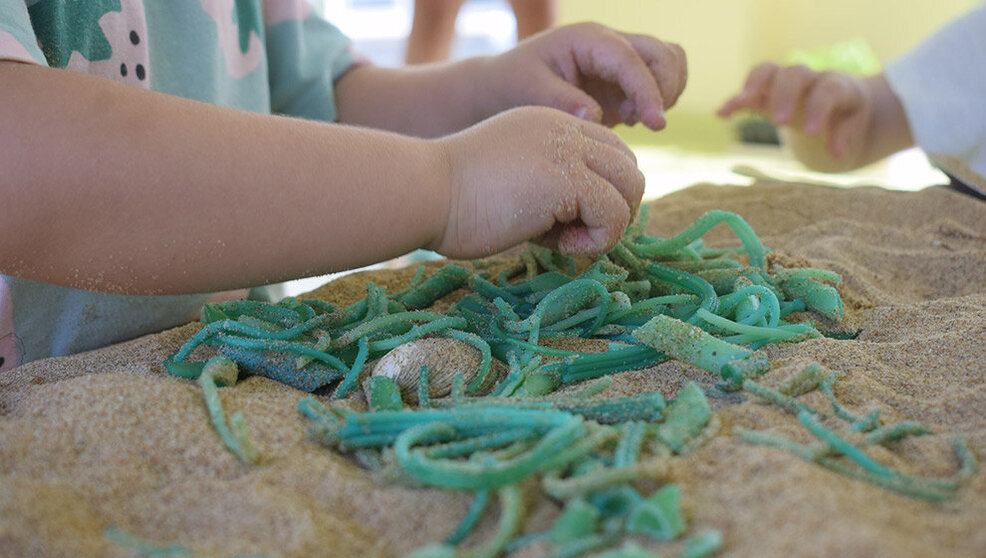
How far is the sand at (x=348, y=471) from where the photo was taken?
415mm

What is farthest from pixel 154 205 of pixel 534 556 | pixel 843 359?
pixel 843 359

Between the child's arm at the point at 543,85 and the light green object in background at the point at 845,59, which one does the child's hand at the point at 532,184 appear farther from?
the light green object in background at the point at 845,59

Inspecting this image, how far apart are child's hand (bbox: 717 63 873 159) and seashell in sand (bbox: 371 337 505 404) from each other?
0.90 meters

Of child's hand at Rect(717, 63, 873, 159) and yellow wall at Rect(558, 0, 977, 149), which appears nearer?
child's hand at Rect(717, 63, 873, 159)

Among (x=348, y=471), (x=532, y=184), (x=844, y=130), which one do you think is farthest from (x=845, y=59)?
(x=348, y=471)

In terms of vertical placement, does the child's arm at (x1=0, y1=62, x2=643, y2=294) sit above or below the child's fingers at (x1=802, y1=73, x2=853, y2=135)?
above

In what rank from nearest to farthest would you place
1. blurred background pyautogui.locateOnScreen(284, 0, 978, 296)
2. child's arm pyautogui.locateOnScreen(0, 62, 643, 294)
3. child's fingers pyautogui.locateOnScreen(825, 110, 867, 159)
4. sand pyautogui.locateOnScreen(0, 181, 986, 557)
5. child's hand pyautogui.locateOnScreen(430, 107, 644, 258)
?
1. sand pyautogui.locateOnScreen(0, 181, 986, 557)
2. child's arm pyautogui.locateOnScreen(0, 62, 643, 294)
3. child's hand pyautogui.locateOnScreen(430, 107, 644, 258)
4. child's fingers pyautogui.locateOnScreen(825, 110, 867, 159)
5. blurred background pyautogui.locateOnScreen(284, 0, 978, 296)

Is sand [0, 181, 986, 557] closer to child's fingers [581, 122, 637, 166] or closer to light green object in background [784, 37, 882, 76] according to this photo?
child's fingers [581, 122, 637, 166]

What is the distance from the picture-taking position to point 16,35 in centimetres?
64

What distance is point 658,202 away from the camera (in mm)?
1308

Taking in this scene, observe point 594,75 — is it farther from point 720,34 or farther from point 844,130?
point 720,34

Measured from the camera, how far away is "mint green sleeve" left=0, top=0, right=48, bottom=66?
0.62m

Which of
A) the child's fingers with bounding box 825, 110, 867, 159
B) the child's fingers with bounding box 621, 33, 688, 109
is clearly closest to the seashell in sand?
the child's fingers with bounding box 621, 33, 688, 109

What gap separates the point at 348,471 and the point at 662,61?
69cm
